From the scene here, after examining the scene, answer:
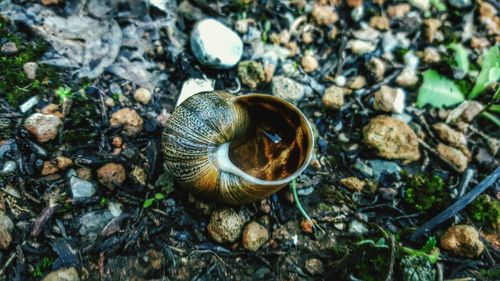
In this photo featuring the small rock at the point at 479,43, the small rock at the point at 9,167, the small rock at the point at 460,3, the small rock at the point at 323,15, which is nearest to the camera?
the small rock at the point at 9,167

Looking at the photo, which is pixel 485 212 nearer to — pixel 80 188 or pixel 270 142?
pixel 270 142

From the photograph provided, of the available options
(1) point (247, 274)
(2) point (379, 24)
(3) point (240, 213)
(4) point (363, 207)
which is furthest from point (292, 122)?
(2) point (379, 24)

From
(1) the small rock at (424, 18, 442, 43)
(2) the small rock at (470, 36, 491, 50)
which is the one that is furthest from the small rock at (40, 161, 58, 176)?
(2) the small rock at (470, 36, 491, 50)

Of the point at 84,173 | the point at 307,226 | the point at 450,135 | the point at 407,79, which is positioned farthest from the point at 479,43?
the point at 84,173

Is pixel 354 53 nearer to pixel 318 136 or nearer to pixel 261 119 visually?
pixel 318 136

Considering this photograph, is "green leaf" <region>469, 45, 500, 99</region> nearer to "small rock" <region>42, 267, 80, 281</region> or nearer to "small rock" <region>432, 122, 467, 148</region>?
"small rock" <region>432, 122, 467, 148</region>

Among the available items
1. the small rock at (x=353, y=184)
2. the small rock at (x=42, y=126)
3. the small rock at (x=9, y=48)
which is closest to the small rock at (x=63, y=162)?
the small rock at (x=42, y=126)

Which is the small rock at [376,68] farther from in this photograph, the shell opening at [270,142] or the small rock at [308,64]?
the shell opening at [270,142]
